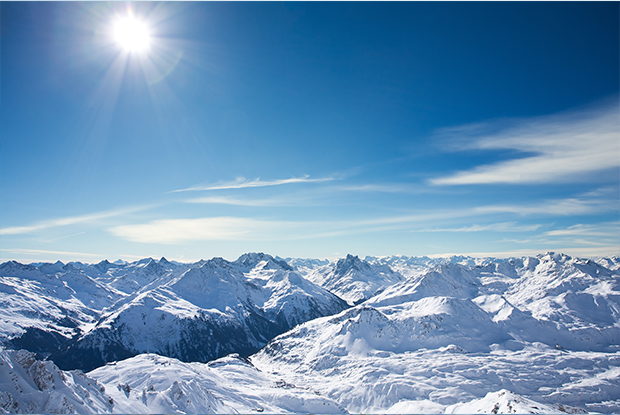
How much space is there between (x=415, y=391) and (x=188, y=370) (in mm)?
140970

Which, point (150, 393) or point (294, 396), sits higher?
point (150, 393)

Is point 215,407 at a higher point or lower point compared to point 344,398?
higher

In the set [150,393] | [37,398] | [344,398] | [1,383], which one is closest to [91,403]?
[37,398]

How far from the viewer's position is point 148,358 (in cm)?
18688

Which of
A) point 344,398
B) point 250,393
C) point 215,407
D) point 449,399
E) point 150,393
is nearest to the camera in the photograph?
point 150,393

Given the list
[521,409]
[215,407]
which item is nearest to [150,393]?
[215,407]

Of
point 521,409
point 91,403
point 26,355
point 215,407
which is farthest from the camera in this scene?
point 215,407

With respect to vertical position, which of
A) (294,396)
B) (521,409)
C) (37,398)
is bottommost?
(294,396)

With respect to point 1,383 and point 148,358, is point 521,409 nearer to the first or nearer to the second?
point 1,383

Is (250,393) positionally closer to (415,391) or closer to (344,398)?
(344,398)

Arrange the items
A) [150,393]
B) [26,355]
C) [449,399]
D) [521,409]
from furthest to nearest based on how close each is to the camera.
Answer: [449,399] < [150,393] < [521,409] < [26,355]

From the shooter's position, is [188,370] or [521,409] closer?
[521,409]

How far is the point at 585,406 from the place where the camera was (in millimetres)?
194750

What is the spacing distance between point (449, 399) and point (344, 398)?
6460 centimetres
